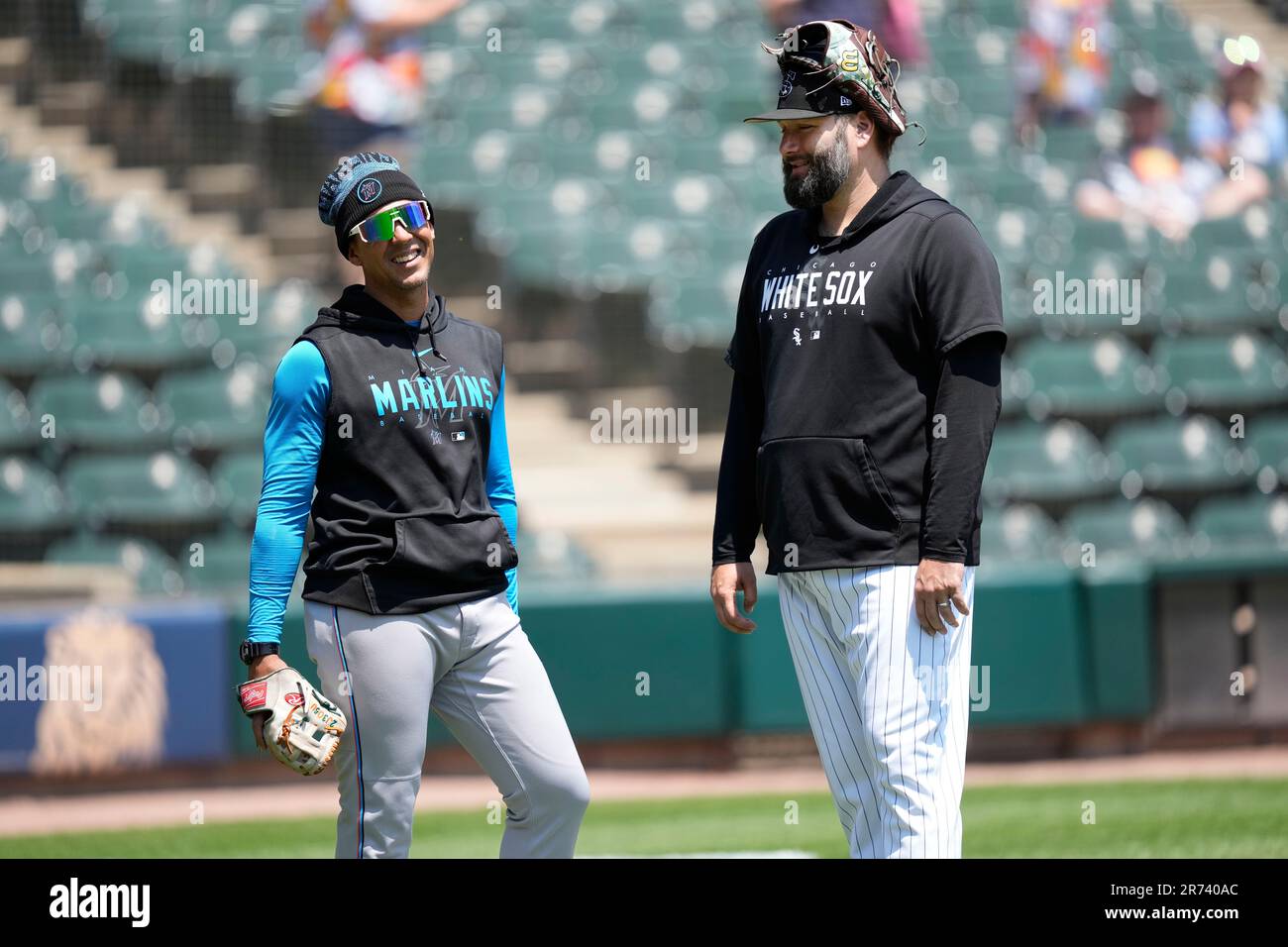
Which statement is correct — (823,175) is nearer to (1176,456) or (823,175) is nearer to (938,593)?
(938,593)

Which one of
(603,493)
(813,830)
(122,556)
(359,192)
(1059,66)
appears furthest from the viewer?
(1059,66)

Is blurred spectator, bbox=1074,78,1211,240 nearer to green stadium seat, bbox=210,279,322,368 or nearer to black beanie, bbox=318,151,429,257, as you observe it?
green stadium seat, bbox=210,279,322,368

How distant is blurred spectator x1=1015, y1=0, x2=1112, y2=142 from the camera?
31.1 ft

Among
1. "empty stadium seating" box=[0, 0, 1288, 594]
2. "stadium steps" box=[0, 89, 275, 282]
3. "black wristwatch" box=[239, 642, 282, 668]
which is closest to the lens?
"black wristwatch" box=[239, 642, 282, 668]

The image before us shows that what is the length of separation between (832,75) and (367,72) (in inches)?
264

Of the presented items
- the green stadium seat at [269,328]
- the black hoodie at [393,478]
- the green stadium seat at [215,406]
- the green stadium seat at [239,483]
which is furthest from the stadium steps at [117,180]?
the black hoodie at [393,478]

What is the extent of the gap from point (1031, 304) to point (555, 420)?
8.83ft

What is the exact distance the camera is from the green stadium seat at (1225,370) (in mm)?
7902

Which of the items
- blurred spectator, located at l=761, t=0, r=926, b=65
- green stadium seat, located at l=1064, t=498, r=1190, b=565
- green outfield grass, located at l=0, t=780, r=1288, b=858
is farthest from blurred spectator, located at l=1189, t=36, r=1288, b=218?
green outfield grass, located at l=0, t=780, r=1288, b=858

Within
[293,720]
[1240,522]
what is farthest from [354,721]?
[1240,522]

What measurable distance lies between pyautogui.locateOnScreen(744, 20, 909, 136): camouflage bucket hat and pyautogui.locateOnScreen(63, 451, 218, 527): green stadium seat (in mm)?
5070

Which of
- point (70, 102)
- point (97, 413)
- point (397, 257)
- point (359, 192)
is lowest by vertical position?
point (97, 413)

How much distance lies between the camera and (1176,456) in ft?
24.9

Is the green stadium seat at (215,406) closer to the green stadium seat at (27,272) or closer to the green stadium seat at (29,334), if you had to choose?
the green stadium seat at (29,334)
